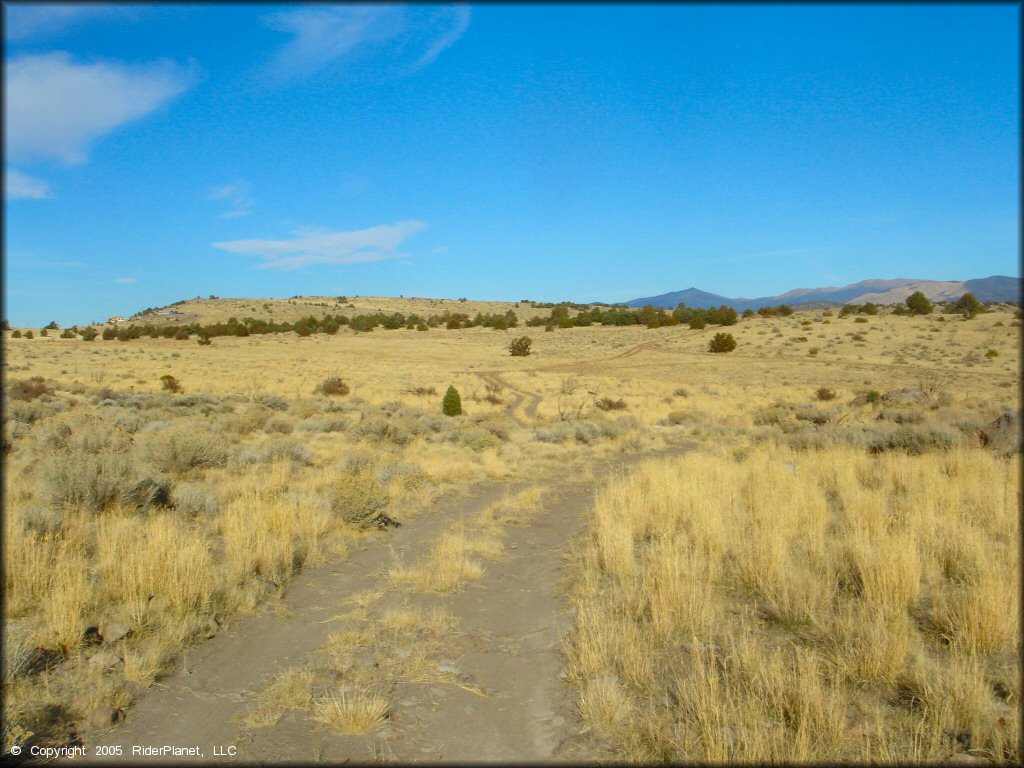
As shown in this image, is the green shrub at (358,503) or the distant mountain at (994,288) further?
the green shrub at (358,503)

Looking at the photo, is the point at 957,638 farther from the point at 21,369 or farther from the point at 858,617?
the point at 21,369

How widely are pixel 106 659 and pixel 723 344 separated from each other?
5558 cm

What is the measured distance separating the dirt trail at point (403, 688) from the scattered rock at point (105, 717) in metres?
0.06

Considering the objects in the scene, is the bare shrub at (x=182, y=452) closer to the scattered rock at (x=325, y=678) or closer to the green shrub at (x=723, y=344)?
the scattered rock at (x=325, y=678)

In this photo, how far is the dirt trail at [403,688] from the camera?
3.98 metres

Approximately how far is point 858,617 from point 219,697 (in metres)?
5.30

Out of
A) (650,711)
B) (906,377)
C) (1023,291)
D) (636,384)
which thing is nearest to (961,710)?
(650,711)

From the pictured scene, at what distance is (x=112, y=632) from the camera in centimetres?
521

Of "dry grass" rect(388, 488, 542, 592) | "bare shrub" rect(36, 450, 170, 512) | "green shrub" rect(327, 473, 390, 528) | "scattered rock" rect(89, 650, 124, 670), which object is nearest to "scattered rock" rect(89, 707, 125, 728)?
"scattered rock" rect(89, 650, 124, 670)

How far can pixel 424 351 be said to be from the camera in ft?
213

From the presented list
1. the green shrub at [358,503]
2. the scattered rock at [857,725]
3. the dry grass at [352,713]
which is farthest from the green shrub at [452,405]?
the scattered rock at [857,725]

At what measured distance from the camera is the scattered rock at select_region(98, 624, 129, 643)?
517 centimetres

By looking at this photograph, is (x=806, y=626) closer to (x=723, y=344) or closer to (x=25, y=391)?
(x=25, y=391)

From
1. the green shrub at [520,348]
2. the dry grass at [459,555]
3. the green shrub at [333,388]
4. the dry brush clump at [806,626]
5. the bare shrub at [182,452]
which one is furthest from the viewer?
the green shrub at [520,348]
